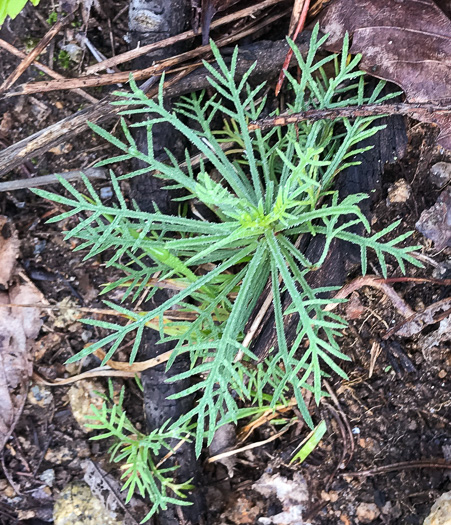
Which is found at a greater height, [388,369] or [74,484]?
[388,369]

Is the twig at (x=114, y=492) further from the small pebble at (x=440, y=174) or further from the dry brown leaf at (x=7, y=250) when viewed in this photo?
the small pebble at (x=440, y=174)

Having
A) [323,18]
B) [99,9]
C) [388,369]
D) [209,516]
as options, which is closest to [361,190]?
[323,18]

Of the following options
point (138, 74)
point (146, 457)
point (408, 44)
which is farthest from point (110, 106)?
point (146, 457)

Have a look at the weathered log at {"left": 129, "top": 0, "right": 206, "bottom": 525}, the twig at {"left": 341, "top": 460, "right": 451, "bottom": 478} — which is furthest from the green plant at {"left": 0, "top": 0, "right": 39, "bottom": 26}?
the twig at {"left": 341, "top": 460, "right": 451, "bottom": 478}

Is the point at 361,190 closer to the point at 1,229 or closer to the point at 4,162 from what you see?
the point at 4,162

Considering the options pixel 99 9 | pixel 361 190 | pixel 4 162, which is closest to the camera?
pixel 361 190

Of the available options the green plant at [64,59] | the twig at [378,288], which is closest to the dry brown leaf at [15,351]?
the green plant at [64,59]
